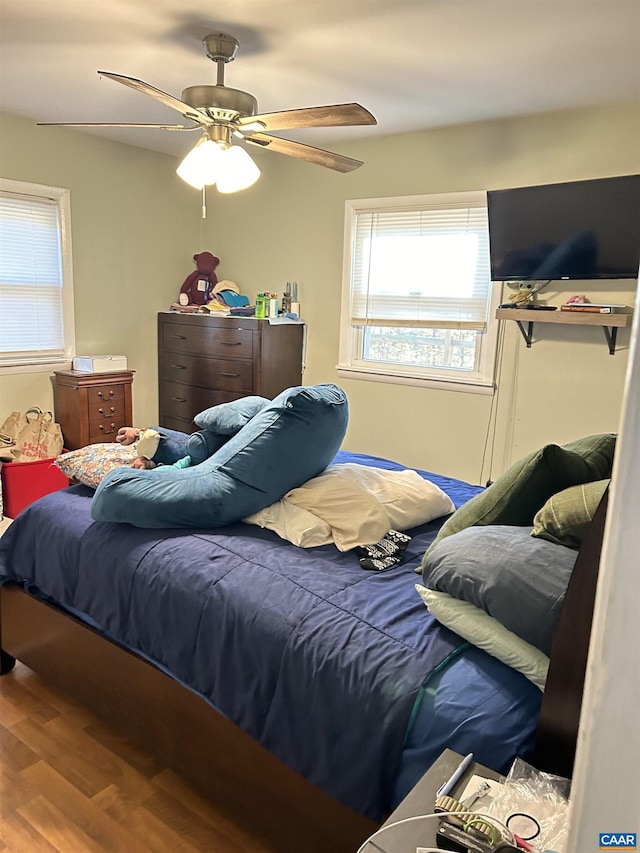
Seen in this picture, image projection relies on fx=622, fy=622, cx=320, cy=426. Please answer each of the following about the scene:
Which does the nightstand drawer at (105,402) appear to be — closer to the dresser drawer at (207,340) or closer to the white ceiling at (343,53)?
the dresser drawer at (207,340)

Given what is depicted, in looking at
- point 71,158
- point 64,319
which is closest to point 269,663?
point 64,319

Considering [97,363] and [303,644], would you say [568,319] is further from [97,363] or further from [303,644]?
[97,363]

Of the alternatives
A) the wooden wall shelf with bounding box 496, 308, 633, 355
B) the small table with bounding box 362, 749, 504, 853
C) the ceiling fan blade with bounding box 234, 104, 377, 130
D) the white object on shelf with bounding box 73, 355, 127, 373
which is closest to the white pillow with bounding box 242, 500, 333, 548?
the small table with bounding box 362, 749, 504, 853

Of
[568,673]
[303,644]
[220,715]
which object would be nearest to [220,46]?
[303,644]

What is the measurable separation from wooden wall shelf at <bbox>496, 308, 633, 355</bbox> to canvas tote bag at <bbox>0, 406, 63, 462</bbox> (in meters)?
2.96

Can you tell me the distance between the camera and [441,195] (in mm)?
3891

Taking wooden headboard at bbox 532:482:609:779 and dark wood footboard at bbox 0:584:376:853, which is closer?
wooden headboard at bbox 532:482:609:779

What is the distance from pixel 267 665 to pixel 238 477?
2.22 ft

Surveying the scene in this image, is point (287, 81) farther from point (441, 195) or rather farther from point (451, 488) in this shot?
point (451, 488)

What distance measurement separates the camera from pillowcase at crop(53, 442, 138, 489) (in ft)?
7.66

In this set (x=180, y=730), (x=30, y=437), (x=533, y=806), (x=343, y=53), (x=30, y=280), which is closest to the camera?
(x=533, y=806)

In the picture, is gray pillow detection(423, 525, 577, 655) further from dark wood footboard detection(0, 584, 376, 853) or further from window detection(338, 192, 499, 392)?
window detection(338, 192, 499, 392)

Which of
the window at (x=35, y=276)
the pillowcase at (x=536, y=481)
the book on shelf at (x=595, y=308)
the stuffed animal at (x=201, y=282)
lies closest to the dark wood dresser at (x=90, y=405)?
the window at (x=35, y=276)

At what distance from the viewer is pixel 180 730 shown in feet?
5.73
